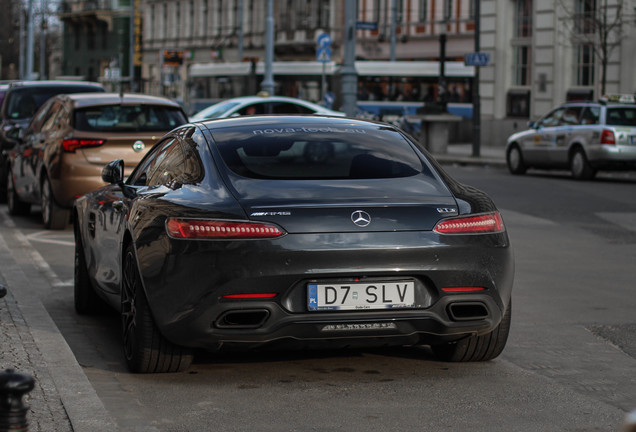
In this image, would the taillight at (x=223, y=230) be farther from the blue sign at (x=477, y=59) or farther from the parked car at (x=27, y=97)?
the blue sign at (x=477, y=59)

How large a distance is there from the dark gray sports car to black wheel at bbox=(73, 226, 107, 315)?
1.61 meters

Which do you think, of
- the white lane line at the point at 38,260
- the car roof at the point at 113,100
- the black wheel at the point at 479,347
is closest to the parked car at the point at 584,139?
the car roof at the point at 113,100

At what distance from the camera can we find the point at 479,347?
21.9 feet

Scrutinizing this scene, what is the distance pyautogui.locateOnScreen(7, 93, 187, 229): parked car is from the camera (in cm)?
1347

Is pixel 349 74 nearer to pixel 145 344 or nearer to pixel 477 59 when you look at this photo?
pixel 477 59

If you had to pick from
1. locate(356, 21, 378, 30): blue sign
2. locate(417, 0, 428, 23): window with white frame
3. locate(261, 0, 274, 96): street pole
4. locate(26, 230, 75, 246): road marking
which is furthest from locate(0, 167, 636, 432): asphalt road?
locate(417, 0, 428, 23): window with white frame

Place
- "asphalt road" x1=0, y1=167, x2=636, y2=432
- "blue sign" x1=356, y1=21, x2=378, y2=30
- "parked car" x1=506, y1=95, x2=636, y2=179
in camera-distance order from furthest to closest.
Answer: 1. "blue sign" x1=356, y1=21, x2=378, y2=30
2. "parked car" x1=506, y1=95, x2=636, y2=179
3. "asphalt road" x1=0, y1=167, x2=636, y2=432

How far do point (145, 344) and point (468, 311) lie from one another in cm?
160

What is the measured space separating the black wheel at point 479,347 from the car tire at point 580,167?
18656 millimetres

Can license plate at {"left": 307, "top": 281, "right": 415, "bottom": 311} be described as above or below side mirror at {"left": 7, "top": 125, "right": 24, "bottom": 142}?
below

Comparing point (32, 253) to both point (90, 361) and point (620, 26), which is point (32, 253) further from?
point (620, 26)

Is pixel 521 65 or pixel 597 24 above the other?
pixel 597 24

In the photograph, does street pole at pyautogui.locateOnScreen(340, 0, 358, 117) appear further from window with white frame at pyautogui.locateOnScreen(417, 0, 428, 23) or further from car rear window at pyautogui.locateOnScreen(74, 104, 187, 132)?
window with white frame at pyautogui.locateOnScreen(417, 0, 428, 23)

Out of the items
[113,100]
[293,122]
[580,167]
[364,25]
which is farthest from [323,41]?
[293,122]
